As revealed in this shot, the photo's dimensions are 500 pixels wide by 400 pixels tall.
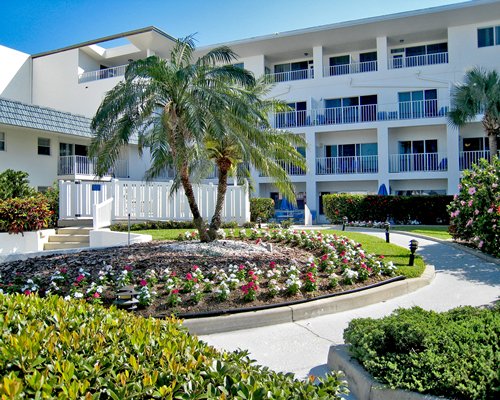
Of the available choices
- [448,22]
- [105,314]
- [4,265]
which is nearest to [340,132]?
[448,22]

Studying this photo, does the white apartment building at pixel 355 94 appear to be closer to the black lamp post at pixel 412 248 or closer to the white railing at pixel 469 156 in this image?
the white railing at pixel 469 156

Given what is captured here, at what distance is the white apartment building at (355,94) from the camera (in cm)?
2672

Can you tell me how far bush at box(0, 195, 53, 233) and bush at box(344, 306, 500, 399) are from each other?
12761 mm

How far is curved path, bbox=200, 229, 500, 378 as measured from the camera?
5031mm

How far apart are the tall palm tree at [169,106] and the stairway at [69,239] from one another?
18.1 ft

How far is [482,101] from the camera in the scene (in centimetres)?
2317

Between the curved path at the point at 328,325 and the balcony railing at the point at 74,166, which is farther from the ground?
the balcony railing at the point at 74,166

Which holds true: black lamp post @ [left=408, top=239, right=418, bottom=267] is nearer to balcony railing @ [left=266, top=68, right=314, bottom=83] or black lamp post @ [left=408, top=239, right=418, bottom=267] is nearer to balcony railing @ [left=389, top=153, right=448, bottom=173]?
balcony railing @ [left=389, top=153, right=448, bottom=173]

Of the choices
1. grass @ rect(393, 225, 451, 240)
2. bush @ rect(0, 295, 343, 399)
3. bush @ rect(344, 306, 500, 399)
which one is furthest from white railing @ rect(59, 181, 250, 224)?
bush @ rect(0, 295, 343, 399)

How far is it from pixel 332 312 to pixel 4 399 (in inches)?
209

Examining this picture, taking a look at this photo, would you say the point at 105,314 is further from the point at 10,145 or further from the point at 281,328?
the point at 10,145

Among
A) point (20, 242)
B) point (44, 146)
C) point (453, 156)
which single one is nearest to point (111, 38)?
point (44, 146)

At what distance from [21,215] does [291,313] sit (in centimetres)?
→ 1114

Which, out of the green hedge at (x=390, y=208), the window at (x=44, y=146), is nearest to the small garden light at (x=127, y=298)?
the green hedge at (x=390, y=208)
